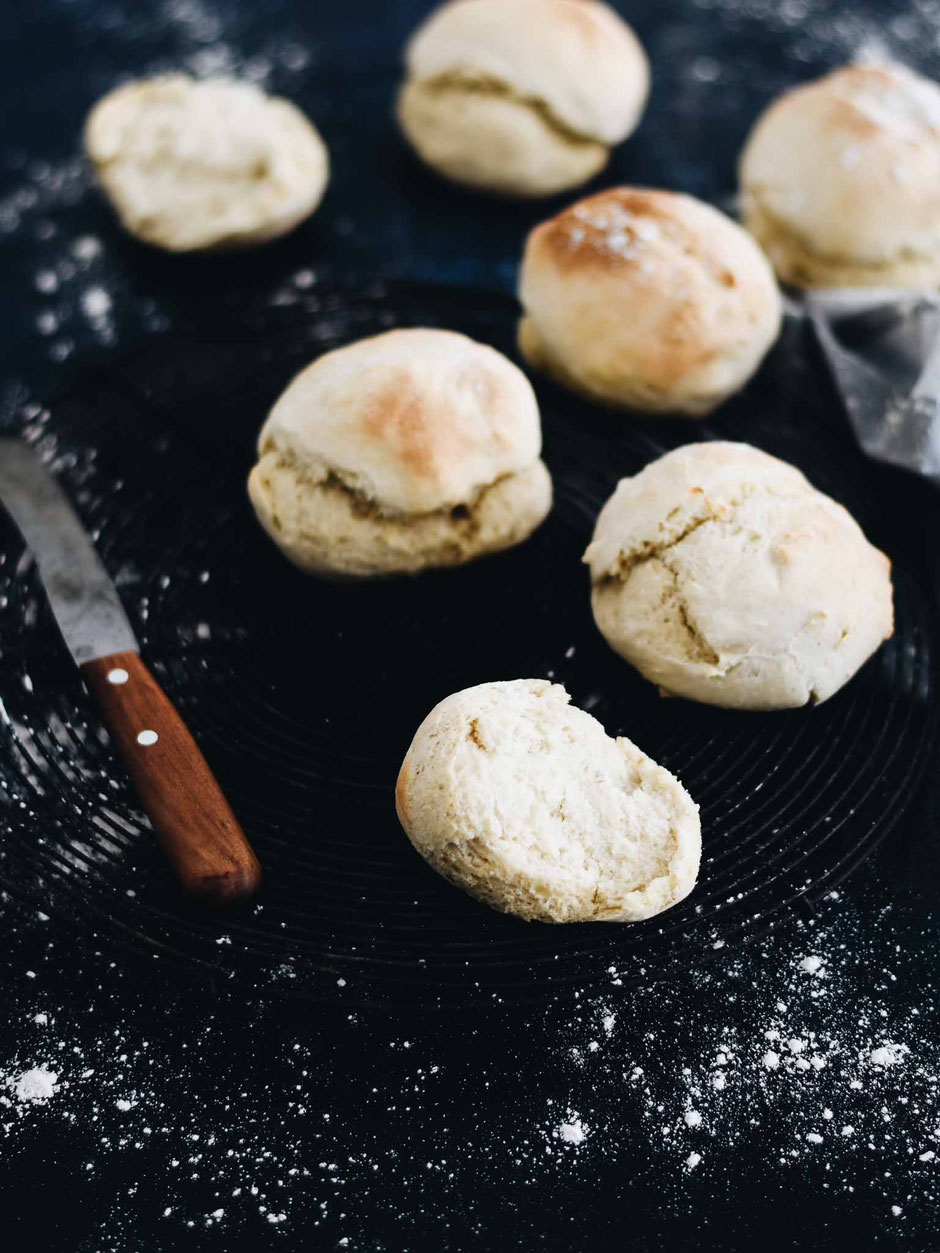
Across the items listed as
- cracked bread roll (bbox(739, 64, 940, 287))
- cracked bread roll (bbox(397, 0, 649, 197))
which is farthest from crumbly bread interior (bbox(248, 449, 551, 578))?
cracked bread roll (bbox(397, 0, 649, 197))

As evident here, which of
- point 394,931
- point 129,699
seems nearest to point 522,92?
point 129,699

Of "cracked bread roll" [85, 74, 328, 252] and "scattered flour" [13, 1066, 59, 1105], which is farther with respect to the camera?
"cracked bread roll" [85, 74, 328, 252]

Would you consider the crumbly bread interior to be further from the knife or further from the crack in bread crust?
the crack in bread crust

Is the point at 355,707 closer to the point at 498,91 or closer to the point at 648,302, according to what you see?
the point at 648,302

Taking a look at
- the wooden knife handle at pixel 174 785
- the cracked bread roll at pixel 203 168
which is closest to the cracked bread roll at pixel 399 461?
the wooden knife handle at pixel 174 785

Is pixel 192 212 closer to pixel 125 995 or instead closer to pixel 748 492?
pixel 748 492

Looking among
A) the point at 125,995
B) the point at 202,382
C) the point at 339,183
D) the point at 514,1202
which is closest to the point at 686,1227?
the point at 514,1202

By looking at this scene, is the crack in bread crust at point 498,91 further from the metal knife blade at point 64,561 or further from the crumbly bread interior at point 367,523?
the metal knife blade at point 64,561
